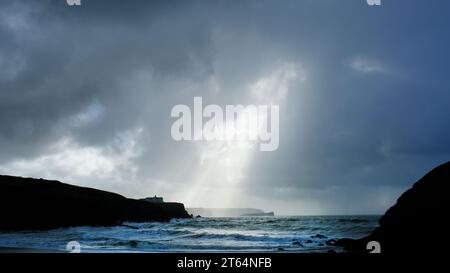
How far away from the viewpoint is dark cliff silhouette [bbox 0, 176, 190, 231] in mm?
52875

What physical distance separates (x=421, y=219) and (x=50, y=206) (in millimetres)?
61214

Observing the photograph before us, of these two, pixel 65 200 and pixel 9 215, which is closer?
pixel 9 215

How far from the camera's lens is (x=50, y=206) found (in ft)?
201

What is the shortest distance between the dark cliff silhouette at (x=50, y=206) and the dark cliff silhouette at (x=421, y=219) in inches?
Result: 1817

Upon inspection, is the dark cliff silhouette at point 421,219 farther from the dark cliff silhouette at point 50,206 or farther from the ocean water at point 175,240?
the dark cliff silhouette at point 50,206

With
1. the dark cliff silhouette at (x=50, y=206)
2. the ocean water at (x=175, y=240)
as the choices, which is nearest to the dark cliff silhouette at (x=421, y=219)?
the ocean water at (x=175, y=240)

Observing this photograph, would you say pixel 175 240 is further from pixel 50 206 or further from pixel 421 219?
pixel 50 206

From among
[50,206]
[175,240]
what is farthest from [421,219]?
[50,206]

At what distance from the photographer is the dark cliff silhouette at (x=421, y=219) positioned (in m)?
12.9

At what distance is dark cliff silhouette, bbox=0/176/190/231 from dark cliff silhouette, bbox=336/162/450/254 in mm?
46156
